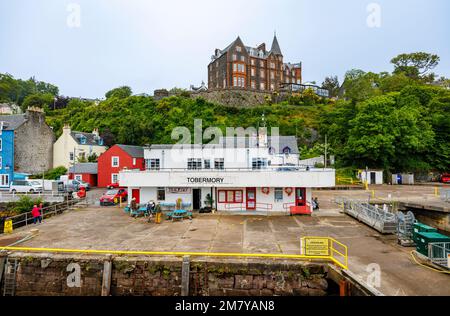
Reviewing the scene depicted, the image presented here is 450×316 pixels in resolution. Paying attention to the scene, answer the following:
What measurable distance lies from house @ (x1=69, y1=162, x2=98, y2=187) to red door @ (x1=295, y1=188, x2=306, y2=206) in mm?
29111

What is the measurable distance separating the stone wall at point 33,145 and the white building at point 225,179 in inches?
961

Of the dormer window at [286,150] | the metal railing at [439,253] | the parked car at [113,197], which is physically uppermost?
the dormer window at [286,150]

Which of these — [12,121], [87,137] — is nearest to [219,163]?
[87,137]

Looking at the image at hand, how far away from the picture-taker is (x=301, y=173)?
794 inches

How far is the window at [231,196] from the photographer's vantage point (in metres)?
21.7

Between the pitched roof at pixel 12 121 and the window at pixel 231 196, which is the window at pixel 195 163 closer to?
the window at pixel 231 196

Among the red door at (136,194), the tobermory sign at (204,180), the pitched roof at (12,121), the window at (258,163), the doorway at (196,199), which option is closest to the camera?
the tobermory sign at (204,180)

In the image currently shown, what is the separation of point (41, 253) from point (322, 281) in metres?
13.2

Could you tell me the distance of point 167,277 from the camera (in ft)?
38.3

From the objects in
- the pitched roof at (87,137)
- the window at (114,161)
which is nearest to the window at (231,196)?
the window at (114,161)

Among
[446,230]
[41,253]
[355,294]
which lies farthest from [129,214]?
[446,230]

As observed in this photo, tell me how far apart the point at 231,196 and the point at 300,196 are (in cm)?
564

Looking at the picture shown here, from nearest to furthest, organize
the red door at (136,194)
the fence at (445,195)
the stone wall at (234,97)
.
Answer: the fence at (445,195), the red door at (136,194), the stone wall at (234,97)

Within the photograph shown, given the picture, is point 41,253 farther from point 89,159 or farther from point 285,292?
point 89,159
